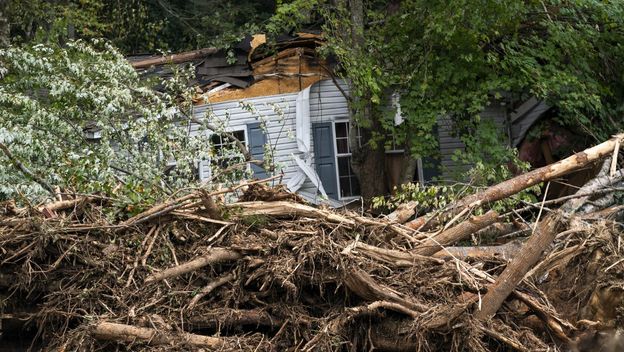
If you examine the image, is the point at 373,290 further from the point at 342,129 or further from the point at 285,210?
the point at 342,129

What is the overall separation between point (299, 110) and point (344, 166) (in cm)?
138

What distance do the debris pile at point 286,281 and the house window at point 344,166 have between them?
10397mm

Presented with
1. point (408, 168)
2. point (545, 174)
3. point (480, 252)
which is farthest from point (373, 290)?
point (408, 168)

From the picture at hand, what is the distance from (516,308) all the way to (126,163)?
5389mm

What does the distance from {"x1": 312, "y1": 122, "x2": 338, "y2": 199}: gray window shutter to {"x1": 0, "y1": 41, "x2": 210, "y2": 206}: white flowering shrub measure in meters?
5.30

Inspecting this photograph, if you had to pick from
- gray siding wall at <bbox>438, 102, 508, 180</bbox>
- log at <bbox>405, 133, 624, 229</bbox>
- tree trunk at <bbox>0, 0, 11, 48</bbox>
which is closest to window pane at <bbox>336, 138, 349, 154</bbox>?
gray siding wall at <bbox>438, 102, 508, 180</bbox>

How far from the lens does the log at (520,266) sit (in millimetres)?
6273

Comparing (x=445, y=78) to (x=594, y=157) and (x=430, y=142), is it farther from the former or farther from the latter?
(x=594, y=157)

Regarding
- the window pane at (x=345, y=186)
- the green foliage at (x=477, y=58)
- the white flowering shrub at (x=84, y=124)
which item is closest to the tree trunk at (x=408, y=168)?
the green foliage at (x=477, y=58)

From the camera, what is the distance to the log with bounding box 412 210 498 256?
7.01 metres

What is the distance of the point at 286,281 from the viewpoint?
21.0ft

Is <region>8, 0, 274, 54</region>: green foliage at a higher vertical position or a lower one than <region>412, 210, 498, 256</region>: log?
higher

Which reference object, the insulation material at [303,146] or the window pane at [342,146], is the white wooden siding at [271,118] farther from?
the window pane at [342,146]

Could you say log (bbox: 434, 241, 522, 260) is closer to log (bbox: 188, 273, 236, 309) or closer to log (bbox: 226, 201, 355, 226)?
log (bbox: 226, 201, 355, 226)
